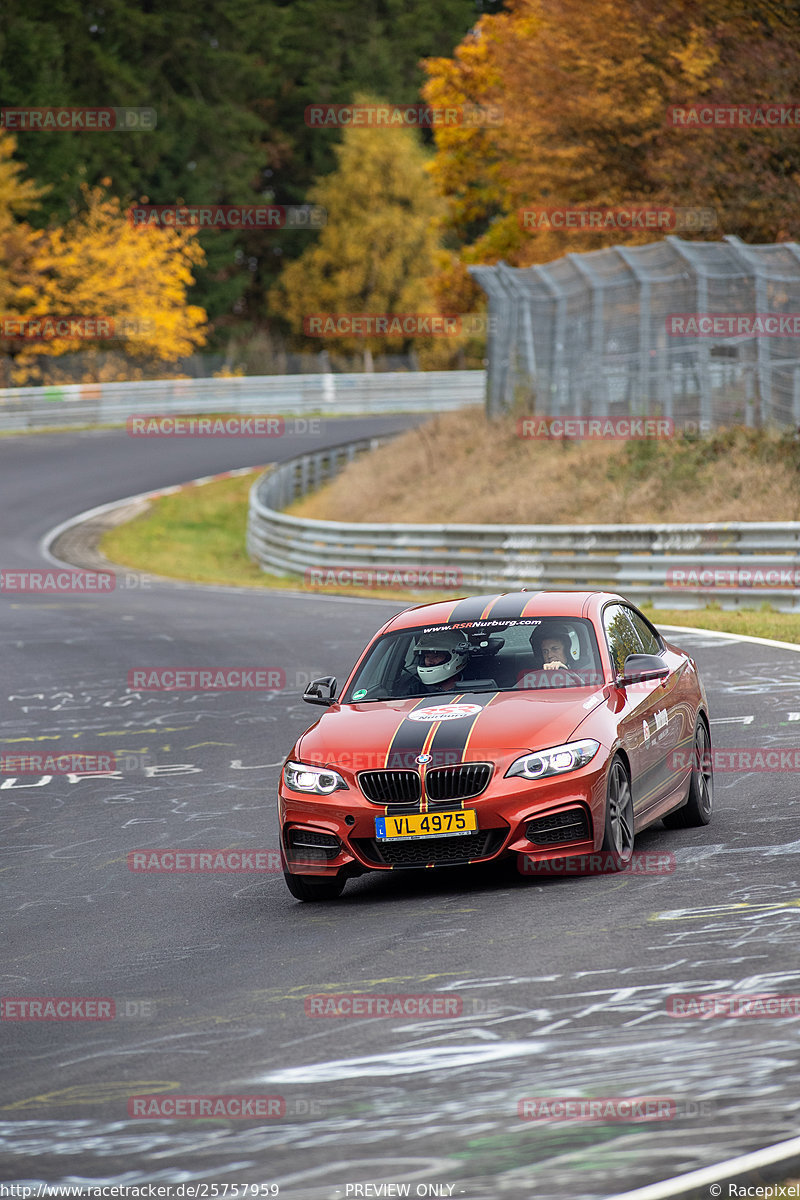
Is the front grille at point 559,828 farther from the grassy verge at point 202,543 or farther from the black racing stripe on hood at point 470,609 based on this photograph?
the grassy verge at point 202,543

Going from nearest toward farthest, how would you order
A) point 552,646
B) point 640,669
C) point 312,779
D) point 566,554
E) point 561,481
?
point 312,779, point 640,669, point 552,646, point 566,554, point 561,481

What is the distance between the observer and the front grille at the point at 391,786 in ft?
27.4

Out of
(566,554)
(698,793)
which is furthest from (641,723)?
(566,554)

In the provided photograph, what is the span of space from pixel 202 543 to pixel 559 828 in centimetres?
3140

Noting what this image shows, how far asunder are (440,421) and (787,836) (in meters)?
30.8

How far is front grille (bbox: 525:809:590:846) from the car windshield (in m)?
1.12

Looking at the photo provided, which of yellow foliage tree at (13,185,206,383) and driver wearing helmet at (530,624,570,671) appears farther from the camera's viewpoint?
yellow foliage tree at (13,185,206,383)

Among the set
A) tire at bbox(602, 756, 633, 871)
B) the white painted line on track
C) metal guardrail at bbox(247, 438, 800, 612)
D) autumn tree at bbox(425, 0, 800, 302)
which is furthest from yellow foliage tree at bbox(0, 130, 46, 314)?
the white painted line on track

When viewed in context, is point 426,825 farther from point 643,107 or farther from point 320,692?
point 643,107

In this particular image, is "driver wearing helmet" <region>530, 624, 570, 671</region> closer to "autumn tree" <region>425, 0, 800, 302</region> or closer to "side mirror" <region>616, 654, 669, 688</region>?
"side mirror" <region>616, 654, 669, 688</region>

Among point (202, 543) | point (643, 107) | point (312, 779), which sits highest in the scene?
point (643, 107)

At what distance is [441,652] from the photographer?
31.8 ft

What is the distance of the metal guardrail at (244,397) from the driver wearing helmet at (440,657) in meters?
45.2

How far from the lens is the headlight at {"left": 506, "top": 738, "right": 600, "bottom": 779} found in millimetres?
8320
